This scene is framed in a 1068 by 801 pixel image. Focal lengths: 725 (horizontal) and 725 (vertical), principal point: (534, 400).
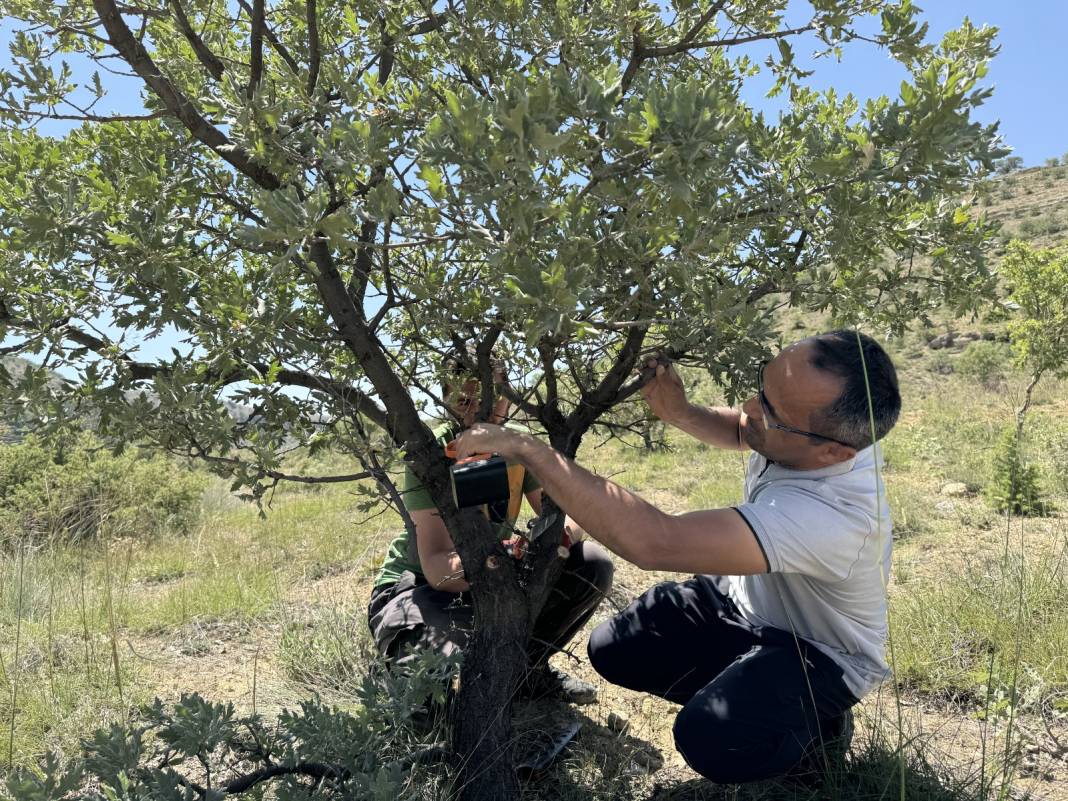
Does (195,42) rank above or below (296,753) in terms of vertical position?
above

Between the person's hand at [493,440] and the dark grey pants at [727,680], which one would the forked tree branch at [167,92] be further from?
the dark grey pants at [727,680]

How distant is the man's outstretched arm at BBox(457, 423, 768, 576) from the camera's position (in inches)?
78.3

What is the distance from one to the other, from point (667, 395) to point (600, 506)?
0.75 m

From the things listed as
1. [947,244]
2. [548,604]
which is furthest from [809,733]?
[947,244]

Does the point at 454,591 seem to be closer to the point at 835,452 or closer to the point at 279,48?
the point at 835,452


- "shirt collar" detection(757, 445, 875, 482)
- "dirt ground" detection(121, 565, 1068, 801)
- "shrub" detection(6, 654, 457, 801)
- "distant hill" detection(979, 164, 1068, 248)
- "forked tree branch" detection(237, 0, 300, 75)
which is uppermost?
"distant hill" detection(979, 164, 1068, 248)

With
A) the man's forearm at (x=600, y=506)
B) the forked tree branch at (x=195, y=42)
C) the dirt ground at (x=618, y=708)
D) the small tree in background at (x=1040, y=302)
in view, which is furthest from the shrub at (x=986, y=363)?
the forked tree branch at (x=195, y=42)

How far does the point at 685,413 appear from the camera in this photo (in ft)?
8.88

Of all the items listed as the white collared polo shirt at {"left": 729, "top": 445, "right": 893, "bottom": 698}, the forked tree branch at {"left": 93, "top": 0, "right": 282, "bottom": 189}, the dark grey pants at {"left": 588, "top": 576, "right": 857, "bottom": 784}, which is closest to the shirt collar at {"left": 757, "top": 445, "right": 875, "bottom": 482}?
the white collared polo shirt at {"left": 729, "top": 445, "right": 893, "bottom": 698}

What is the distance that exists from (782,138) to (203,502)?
9351 millimetres

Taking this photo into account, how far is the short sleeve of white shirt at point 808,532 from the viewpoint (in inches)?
81.2

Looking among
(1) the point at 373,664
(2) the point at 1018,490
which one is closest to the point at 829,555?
(1) the point at 373,664

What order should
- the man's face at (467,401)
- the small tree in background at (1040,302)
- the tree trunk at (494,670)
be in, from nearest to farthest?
the tree trunk at (494,670) → the man's face at (467,401) → the small tree in background at (1040,302)

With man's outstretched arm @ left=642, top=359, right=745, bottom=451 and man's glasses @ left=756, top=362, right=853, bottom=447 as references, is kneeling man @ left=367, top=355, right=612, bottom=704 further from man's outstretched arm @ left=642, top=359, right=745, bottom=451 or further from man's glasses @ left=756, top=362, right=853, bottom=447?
man's glasses @ left=756, top=362, right=853, bottom=447
